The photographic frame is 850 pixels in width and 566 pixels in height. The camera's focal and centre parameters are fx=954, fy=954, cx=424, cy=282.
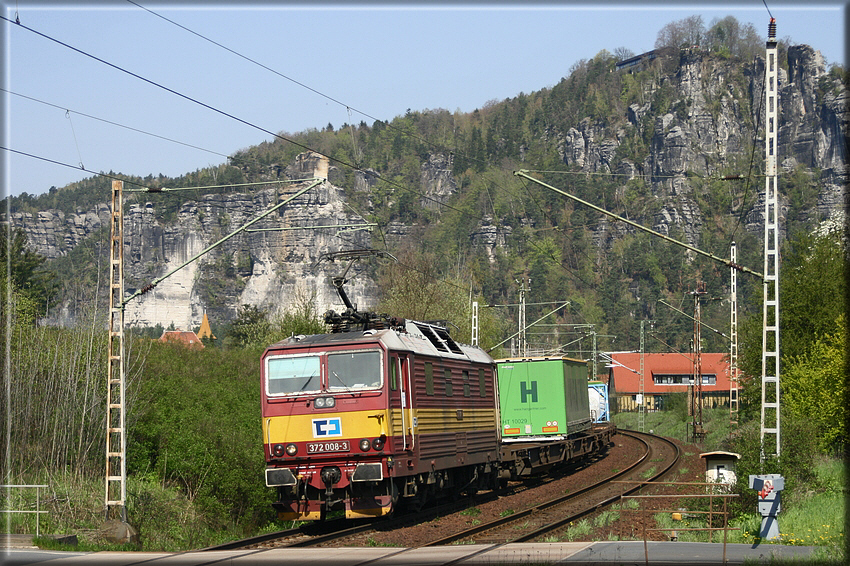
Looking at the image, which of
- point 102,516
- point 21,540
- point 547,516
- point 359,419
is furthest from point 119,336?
point 547,516

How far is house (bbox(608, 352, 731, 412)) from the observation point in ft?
349

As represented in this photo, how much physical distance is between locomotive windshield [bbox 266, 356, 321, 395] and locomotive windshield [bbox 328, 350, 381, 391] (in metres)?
0.31

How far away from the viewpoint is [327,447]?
18797 mm

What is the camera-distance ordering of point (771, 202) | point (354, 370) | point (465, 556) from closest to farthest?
point (465, 556) < point (354, 370) < point (771, 202)

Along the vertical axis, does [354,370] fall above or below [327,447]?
above

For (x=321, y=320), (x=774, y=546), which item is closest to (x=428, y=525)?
(x=774, y=546)

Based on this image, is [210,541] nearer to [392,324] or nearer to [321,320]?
[392,324]

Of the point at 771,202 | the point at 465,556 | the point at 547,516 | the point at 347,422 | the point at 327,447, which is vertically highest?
the point at 771,202

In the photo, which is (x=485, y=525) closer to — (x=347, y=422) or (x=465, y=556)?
(x=347, y=422)

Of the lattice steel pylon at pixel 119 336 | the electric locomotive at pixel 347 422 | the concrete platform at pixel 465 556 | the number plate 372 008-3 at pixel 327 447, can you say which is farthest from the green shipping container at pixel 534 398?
the concrete platform at pixel 465 556

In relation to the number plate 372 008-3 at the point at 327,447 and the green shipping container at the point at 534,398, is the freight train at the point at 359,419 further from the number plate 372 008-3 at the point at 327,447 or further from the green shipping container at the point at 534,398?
the green shipping container at the point at 534,398

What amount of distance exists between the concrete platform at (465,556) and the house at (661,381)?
91.1 m

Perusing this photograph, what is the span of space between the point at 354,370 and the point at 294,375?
1285 millimetres

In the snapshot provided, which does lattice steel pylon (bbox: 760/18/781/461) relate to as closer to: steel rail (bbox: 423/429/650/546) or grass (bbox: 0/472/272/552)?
steel rail (bbox: 423/429/650/546)
